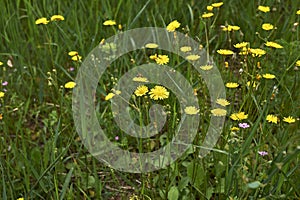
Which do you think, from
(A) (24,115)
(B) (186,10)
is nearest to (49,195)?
(A) (24,115)

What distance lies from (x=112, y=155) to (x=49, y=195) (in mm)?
265

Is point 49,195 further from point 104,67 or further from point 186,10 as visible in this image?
point 186,10

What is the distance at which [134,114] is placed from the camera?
69.6 inches

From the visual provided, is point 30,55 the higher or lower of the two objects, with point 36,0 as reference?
lower

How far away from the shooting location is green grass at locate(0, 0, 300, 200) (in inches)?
55.4

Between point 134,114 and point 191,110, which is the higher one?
point 191,110

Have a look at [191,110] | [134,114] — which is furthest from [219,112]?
[134,114]

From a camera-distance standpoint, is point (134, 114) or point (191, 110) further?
point (134, 114)

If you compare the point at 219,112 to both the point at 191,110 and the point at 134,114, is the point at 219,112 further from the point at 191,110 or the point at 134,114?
the point at 134,114

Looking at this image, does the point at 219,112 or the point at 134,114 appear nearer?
the point at 219,112

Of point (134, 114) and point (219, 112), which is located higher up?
point (219, 112)

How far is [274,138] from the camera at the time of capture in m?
1.60

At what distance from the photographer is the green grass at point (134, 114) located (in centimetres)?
141

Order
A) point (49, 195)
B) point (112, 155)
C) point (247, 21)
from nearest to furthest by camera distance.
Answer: point (49, 195) → point (112, 155) → point (247, 21)
